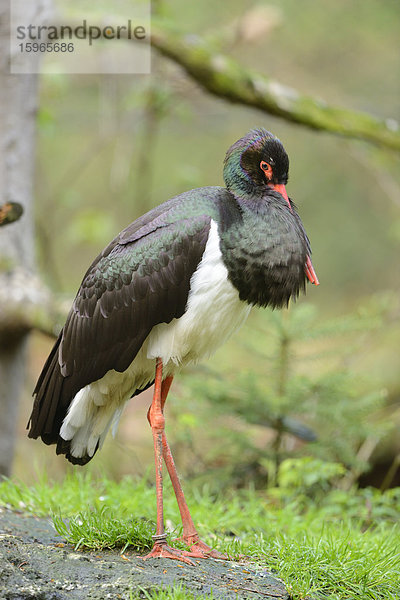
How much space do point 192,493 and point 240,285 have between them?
7.80 feet

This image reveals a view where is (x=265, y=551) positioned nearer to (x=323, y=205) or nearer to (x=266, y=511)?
(x=266, y=511)

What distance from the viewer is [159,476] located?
3.44 m

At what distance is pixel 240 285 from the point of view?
3.38 m

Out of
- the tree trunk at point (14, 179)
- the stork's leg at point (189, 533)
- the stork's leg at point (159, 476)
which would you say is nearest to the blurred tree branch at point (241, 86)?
the tree trunk at point (14, 179)

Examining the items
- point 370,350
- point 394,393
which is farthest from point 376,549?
point 370,350

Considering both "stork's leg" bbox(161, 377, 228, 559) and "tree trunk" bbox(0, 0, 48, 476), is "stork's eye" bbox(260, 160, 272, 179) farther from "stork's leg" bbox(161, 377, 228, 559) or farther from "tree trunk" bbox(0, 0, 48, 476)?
"tree trunk" bbox(0, 0, 48, 476)

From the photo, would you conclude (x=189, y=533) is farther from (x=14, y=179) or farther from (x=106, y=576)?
(x=14, y=179)

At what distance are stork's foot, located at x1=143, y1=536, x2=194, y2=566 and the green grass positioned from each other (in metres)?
0.14

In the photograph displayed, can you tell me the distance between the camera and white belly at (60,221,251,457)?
338cm

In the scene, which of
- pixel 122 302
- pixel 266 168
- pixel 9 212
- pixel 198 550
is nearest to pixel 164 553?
A: pixel 198 550

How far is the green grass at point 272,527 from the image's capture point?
322 cm

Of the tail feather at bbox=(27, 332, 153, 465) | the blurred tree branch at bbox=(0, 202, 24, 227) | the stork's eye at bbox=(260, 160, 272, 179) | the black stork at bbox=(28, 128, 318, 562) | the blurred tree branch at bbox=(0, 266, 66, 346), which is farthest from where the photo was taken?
the blurred tree branch at bbox=(0, 266, 66, 346)

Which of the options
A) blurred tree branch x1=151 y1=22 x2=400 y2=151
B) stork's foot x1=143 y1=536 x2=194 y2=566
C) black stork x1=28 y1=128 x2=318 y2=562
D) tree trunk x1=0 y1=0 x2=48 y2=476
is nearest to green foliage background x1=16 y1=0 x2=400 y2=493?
blurred tree branch x1=151 y1=22 x2=400 y2=151

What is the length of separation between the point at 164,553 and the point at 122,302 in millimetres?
1174
